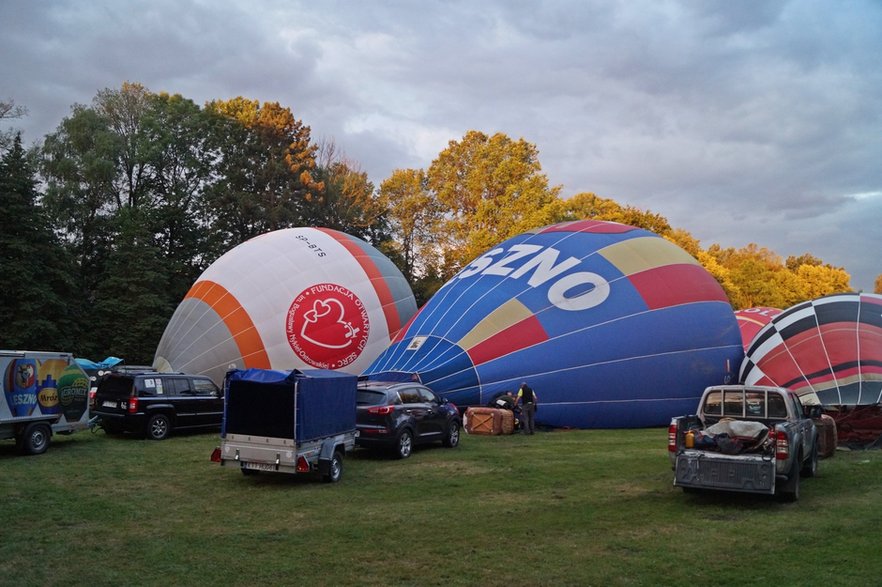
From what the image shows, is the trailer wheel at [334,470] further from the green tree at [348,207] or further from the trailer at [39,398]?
the green tree at [348,207]

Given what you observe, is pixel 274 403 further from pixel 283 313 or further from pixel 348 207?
pixel 348 207

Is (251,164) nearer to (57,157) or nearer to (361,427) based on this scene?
(57,157)

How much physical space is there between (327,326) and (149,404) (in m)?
6.22

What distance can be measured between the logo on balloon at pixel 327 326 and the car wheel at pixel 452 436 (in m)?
7.04

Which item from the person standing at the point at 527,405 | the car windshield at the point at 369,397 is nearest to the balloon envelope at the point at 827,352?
the person standing at the point at 527,405

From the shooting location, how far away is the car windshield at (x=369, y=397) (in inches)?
563

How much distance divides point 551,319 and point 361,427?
6.64m

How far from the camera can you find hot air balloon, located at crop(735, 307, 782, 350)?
28531 mm

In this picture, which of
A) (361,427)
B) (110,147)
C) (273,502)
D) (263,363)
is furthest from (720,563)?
(110,147)

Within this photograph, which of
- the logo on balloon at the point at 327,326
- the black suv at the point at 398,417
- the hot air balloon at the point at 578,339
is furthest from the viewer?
the logo on balloon at the point at 327,326

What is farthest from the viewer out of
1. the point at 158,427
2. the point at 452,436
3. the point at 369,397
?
the point at 158,427

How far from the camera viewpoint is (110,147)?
1741 inches

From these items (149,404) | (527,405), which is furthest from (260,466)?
(527,405)

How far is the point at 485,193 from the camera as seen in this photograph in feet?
160
